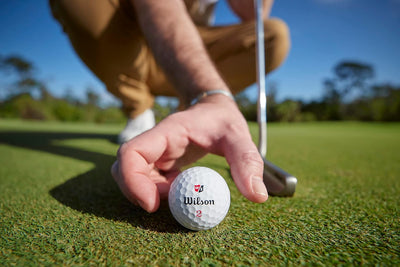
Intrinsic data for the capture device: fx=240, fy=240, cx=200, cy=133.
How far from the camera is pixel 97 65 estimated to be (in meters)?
3.09

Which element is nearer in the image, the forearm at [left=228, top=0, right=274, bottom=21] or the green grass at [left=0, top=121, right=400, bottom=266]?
the green grass at [left=0, top=121, right=400, bottom=266]

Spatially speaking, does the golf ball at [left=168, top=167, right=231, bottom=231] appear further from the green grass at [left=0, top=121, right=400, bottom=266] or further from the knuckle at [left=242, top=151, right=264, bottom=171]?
the knuckle at [left=242, top=151, right=264, bottom=171]

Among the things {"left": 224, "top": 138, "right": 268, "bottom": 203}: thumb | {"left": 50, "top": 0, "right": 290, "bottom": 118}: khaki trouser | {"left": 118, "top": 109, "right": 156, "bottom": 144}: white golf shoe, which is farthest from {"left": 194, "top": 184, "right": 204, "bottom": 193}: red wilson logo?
{"left": 118, "top": 109, "right": 156, "bottom": 144}: white golf shoe

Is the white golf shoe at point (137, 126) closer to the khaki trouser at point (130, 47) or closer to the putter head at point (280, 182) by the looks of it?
the khaki trouser at point (130, 47)

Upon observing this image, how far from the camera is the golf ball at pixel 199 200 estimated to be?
95 cm

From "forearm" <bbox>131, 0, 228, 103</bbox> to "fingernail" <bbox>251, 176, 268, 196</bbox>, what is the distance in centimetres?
62

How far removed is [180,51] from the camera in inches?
57.3

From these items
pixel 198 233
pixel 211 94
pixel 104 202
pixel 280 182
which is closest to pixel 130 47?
pixel 211 94

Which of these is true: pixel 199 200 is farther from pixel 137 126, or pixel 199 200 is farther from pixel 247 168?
pixel 137 126

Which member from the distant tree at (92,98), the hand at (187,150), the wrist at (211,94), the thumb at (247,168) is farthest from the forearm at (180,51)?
the distant tree at (92,98)

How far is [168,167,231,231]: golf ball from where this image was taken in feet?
3.13

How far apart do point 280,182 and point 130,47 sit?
2.47 m

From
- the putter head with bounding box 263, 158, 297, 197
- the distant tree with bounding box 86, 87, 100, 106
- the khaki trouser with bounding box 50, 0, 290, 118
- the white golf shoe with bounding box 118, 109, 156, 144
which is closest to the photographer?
the putter head with bounding box 263, 158, 297, 197

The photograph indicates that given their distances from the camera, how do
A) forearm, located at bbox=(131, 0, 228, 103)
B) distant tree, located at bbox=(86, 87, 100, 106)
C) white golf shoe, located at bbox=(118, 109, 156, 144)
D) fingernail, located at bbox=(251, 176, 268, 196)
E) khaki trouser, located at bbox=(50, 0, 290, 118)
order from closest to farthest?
1. fingernail, located at bbox=(251, 176, 268, 196)
2. forearm, located at bbox=(131, 0, 228, 103)
3. khaki trouser, located at bbox=(50, 0, 290, 118)
4. white golf shoe, located at bbox=(118, 109, 156, 144)
5. distant tree, located at bbox=(86, 87, 100, 106)
